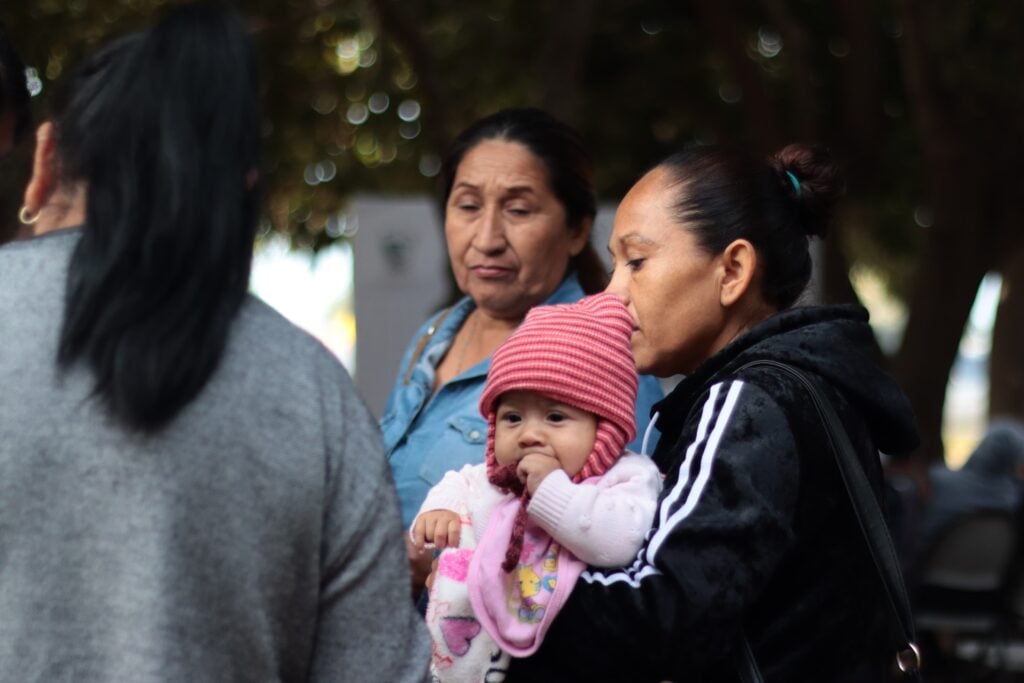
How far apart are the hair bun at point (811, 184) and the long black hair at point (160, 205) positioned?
125 centimetres

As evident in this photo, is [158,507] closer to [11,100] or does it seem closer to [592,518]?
[592,518]

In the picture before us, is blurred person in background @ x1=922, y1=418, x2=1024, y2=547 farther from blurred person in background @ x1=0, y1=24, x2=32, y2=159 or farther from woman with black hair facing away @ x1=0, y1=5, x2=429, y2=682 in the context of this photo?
woman with black hair facing away @ x1=0, y1=5, x2=429, y2=682

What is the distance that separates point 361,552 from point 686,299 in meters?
0.96

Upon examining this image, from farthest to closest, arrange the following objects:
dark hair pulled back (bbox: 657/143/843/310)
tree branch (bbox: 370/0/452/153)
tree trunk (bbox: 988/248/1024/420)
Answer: tree trunk (bbox: 988/248/1024/420) < tree branch (bbox: 370/0/452/153) < dark hair pulled back (bbox: 657/143/843/310)

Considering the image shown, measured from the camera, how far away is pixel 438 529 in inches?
106

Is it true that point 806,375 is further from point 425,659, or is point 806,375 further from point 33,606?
point 33,606

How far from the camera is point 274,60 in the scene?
39.9 ft

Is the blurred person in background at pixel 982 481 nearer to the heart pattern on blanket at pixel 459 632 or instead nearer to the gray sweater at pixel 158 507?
the heart pattern on blanket at pixel 459 632

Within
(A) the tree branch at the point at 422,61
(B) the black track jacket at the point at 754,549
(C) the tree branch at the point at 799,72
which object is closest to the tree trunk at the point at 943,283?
(C) the tree branch at the point at 799,72

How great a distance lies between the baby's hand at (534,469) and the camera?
8.45 feet

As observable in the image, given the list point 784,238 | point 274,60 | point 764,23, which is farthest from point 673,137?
point 784,238

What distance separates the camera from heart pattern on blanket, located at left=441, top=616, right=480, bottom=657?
2.65 m

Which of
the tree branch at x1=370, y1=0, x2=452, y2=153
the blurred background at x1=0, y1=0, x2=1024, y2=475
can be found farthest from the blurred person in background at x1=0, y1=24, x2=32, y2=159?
the tree branch at x1=370, y1=0, x2=452, y2=153

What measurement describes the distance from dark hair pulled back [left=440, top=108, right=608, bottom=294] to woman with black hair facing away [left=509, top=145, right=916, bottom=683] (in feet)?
2.93
